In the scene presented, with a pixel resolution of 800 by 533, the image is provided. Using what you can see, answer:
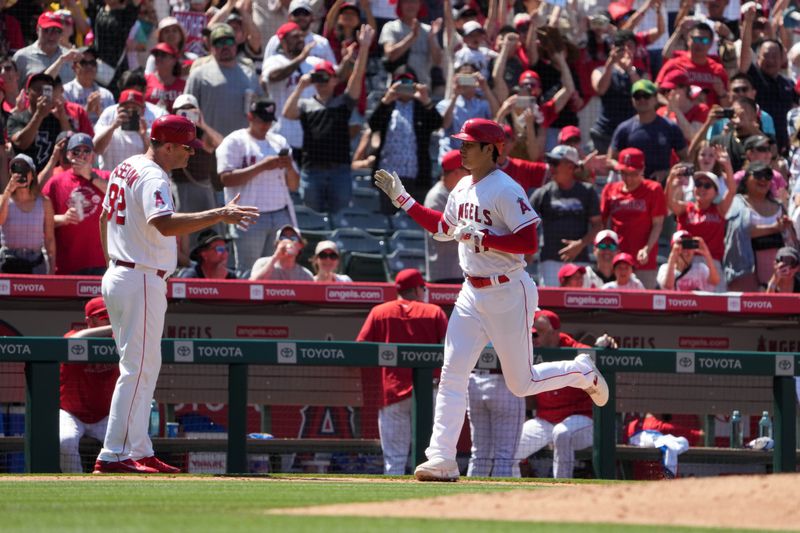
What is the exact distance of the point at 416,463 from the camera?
873 cm

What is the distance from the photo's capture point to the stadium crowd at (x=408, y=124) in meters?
11.3

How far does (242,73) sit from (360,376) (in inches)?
166

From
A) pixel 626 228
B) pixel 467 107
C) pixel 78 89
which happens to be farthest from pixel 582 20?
pixel 78 89

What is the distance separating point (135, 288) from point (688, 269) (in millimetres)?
5767

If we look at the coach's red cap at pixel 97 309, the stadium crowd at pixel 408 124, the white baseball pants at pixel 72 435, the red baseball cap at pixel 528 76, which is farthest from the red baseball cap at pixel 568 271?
the white baseball pants at pixel 72 435

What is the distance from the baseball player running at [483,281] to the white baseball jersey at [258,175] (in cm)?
389

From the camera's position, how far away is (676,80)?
14.2 metres

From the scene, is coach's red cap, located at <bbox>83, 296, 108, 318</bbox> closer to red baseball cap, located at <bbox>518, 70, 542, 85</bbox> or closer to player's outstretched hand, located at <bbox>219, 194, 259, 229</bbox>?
player's outstretched hand, located at <bbox>219, 194, 259, 229</bbox>

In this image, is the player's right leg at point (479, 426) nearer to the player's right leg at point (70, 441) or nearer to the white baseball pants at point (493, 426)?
the white baseball pants at point (493, 426)

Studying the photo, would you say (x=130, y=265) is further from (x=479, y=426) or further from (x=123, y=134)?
(x=123, y=134)

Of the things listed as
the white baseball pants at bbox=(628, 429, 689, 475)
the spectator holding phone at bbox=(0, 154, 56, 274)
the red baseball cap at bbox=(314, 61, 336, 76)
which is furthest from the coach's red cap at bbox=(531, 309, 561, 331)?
the red baseball cap at bbox=(314, 61, 336, 76)

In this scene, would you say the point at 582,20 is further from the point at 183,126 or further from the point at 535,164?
the point at 183,126

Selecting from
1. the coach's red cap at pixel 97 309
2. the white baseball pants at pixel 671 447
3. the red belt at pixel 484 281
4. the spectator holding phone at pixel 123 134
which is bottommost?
the white baseball pants at pixel 671 447

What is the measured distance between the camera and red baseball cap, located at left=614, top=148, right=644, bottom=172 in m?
12.1
